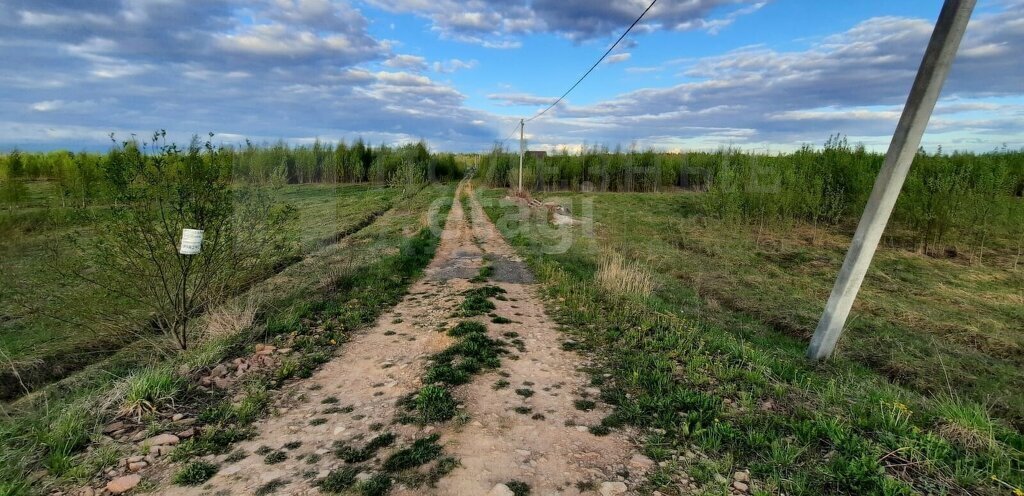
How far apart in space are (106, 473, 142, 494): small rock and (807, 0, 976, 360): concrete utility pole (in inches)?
257

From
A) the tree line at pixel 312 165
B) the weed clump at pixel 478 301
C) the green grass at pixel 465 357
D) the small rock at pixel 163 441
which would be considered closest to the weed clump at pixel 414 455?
the green grass at pixel 465 357

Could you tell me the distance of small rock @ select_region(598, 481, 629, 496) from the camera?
9.31 feet

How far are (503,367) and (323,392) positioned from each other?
1840 millimetres

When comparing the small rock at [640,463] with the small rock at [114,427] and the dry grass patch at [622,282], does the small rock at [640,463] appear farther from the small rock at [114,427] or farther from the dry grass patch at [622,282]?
the dry grass patch at [622,282]

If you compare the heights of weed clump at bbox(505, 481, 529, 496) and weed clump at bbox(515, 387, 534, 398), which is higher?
weed clump at bbox(505, 481, 529, 496)

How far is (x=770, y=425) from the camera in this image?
3555 millimetres

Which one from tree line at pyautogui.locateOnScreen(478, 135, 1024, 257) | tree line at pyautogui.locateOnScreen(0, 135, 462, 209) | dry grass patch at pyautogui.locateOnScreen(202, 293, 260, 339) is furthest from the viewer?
tree line at pyautogui.locateOnScreen(0, 135, 462, 209)

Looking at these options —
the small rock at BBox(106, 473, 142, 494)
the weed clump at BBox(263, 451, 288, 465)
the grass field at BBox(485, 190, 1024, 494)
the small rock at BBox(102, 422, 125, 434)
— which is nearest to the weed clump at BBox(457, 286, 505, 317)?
the grass field at BBox(485, 190, 1024, 494)

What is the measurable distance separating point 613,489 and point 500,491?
2.41 feet

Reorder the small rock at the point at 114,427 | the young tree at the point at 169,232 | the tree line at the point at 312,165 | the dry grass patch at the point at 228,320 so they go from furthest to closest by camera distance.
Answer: the tree line at the point at 312,165, the dry grass patch at the point at 228,320, the young tree at the point at 169,232, the small rock at the point at 114,427

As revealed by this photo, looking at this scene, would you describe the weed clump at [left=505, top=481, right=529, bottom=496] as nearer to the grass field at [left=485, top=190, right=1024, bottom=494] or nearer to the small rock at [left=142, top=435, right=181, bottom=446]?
the grass field at [left=485, top=190, right=1024, bottom=494]

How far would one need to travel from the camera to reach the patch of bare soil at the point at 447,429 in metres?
2.94

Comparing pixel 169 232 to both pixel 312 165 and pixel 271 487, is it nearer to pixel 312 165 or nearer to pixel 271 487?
pixel 271 487

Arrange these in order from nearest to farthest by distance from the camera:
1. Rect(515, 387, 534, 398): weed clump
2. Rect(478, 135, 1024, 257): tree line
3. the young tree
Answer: Rect(515, 387, 534, 398): weed clump → the young tree → Rect(478, 135, 1024, 257): tree line
